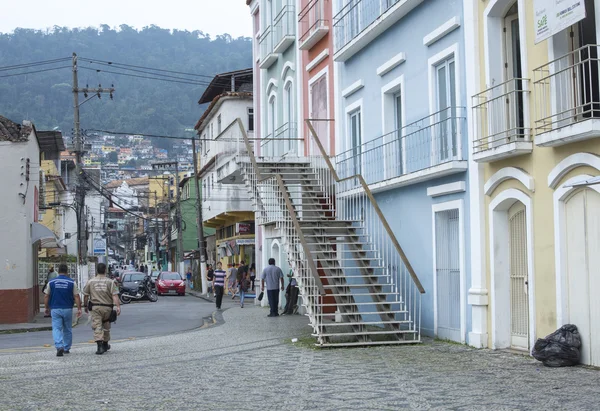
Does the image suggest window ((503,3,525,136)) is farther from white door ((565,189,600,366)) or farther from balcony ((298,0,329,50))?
balcony ((298,0,329,50))

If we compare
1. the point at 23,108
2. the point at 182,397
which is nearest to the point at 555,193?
the point at 182,397

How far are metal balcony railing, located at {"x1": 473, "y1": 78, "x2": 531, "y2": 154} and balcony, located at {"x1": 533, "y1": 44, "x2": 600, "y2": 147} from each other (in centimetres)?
39

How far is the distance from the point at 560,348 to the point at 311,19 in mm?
14052

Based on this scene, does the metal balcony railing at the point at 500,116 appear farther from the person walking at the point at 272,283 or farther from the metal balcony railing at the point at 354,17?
the person walking at the point at 272,283

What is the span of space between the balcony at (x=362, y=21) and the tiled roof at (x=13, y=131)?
37.4ft

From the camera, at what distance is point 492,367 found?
11633 mm

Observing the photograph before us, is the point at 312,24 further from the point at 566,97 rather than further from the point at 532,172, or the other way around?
the point at 566,97

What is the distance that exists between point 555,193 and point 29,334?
1485 cm

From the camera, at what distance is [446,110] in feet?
50.3

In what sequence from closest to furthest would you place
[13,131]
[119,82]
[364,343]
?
1. [364,343]
2. [13,131]
3. [119,82]

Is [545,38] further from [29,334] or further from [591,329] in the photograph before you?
[29,334]

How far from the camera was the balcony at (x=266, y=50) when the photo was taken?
2697 cm

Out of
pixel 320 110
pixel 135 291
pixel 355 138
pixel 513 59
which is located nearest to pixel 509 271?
pixel 513 59

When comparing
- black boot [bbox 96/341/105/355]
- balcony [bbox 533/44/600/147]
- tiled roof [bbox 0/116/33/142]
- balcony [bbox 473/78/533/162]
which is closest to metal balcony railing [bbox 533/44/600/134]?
balcony [bbox 533/44/600/147]
